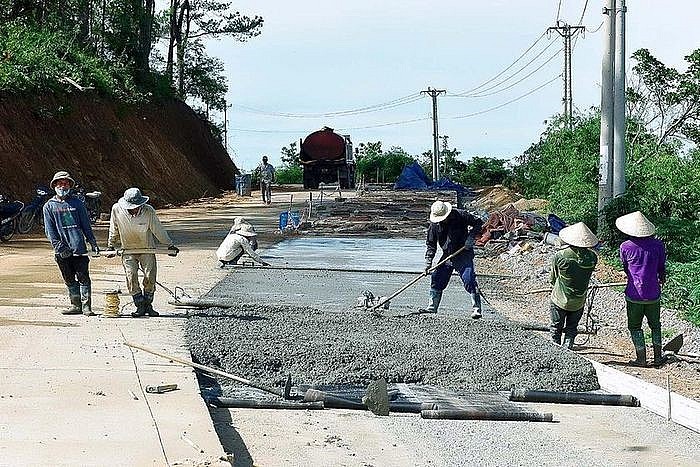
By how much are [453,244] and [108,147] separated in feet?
92.3

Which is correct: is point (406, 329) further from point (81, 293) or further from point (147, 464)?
point (147, 464)

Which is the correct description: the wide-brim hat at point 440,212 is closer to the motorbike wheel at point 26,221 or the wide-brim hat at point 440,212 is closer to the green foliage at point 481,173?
the motorbike wheel at point 26,221

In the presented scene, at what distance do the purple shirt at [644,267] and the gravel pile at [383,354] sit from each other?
3.20 ft

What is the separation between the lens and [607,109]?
72.3ft

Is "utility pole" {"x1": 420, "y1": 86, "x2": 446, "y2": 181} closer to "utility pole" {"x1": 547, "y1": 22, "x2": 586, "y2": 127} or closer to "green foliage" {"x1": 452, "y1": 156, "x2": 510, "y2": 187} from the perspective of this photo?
"green foliage" {"x1": 452, "y1": 156, "x2": 510, "y2": 187}

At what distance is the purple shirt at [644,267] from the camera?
36.7 ft

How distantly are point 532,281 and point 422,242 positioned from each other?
22.4ft

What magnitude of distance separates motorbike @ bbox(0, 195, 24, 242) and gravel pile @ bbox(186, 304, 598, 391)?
11.2m

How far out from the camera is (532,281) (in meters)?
19.3

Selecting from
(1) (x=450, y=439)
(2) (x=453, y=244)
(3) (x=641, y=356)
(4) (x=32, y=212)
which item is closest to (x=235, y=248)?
(2) (x=453, y=244)

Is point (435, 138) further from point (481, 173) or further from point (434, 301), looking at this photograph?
point (434, 301)

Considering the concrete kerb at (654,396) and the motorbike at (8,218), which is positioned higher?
the motorbike at (8,218)

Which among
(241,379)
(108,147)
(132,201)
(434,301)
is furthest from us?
(108,147)

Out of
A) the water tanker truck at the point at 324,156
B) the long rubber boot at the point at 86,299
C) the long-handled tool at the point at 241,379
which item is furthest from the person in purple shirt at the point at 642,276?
the water tanker truck at the point at 324,156
